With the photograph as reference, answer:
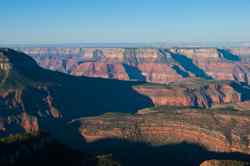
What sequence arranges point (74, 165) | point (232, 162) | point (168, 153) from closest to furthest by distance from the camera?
point (74, 165) → point (232, 162) → point (168, 153)

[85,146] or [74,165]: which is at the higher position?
[74,165]

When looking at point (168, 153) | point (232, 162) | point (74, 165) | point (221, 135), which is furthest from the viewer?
point (221, 135)

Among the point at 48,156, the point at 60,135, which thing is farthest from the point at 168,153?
the point at 48,156

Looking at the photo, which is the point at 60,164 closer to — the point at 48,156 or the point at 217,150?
the point at 48,156

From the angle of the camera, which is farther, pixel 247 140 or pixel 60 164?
pixel 247 140

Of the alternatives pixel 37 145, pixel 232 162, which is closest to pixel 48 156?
pixel 37 145

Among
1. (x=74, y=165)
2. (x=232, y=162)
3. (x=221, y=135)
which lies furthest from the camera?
(x=221, y=135)

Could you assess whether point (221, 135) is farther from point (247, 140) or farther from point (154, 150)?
point (154, 150)

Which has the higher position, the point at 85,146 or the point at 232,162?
the point at 232,162

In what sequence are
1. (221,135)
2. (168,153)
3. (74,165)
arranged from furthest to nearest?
(221,135) → (168,153) → (74,165)
